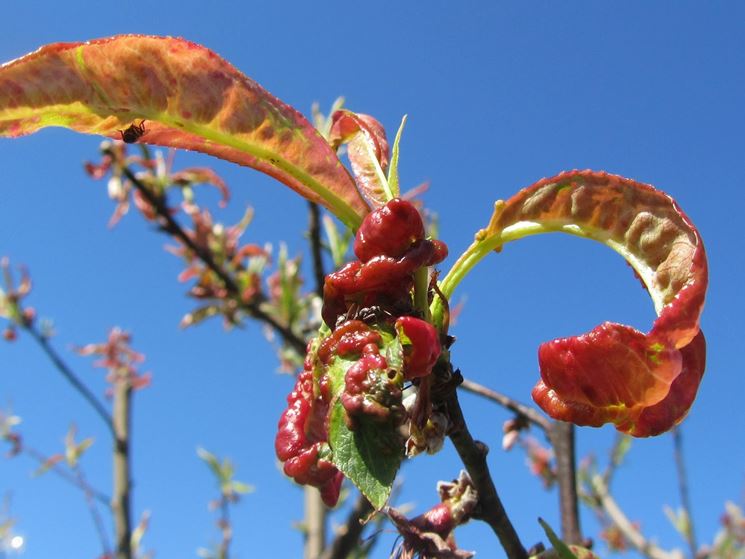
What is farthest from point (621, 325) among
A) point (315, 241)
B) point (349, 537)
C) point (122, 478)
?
point (122, 478)

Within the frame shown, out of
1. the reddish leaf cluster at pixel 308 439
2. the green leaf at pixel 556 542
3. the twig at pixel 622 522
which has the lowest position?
the green leaf at pixel 556 542

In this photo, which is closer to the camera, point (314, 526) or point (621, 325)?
point (621, 325)

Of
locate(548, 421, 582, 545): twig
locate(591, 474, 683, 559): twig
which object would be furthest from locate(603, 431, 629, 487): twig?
locate(548, 421, 582, 545): twig

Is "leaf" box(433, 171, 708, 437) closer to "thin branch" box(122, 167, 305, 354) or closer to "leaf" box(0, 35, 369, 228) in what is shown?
"leaf" box(0, 35, 369, 228)

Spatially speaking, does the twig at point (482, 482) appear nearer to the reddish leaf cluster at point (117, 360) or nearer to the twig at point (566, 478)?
the twig at point (566, 478)

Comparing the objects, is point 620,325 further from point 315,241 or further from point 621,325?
point 315,241

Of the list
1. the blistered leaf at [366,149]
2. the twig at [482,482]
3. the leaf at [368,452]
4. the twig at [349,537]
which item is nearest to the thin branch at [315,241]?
the twig at [349,537]
